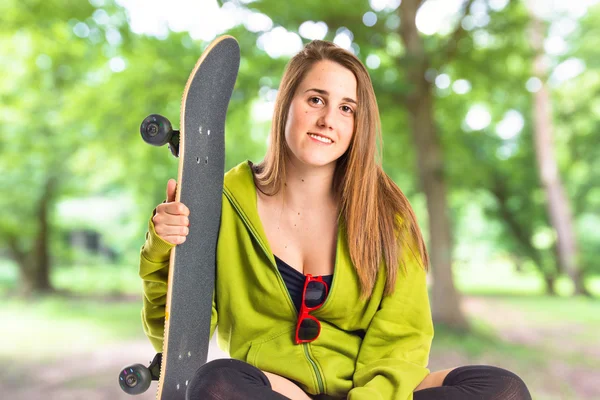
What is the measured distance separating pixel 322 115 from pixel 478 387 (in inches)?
25.2

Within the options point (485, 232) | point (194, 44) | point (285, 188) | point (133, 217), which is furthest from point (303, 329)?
point (485, 232)

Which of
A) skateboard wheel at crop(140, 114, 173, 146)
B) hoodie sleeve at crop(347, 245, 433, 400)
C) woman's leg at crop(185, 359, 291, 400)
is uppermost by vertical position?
skateboard wheel at crop(140, 114, 173, 146)

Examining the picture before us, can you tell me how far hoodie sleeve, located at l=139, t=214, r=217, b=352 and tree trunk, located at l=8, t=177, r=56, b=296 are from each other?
7.94 m

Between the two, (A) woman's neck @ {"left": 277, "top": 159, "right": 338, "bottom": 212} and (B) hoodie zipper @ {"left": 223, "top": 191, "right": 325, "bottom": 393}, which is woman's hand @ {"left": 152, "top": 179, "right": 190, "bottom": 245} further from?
(A) woman's neck @ {"left": 277, "top": 159, "right": 338, "bottom": 212}

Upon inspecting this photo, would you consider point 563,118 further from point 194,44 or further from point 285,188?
point 285,188

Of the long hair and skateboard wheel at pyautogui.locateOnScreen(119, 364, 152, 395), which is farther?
the long hair

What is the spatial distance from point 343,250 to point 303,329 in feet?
0.64

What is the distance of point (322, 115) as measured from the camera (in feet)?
4.60

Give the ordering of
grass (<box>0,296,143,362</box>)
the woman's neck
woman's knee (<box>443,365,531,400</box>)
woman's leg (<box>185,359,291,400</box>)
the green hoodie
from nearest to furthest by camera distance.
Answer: woman's leg (<box>185,359,291,400</box>)
woman's knee (<box>443,365,531,400</box>)
the green hoodie
the woman's neck
grass (<box>0,296,143,362</box>)

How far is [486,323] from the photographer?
679 cm

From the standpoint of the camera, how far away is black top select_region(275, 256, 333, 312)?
143 centimetres

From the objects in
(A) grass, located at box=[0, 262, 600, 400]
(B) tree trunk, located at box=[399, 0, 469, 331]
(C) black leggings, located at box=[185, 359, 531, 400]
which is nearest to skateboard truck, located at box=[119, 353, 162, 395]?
(C) black leggings, located at box=[185, 359, 531, 400]

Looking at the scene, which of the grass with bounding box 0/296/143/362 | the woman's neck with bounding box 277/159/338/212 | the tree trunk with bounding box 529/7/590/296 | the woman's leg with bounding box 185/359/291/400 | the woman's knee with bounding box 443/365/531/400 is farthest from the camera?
the tree trunk with bounding box 529/7/590/296

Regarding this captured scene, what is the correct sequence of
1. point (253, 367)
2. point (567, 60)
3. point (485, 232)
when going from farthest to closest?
point (485, 232)
point (567, 60)
point (253, 367)
